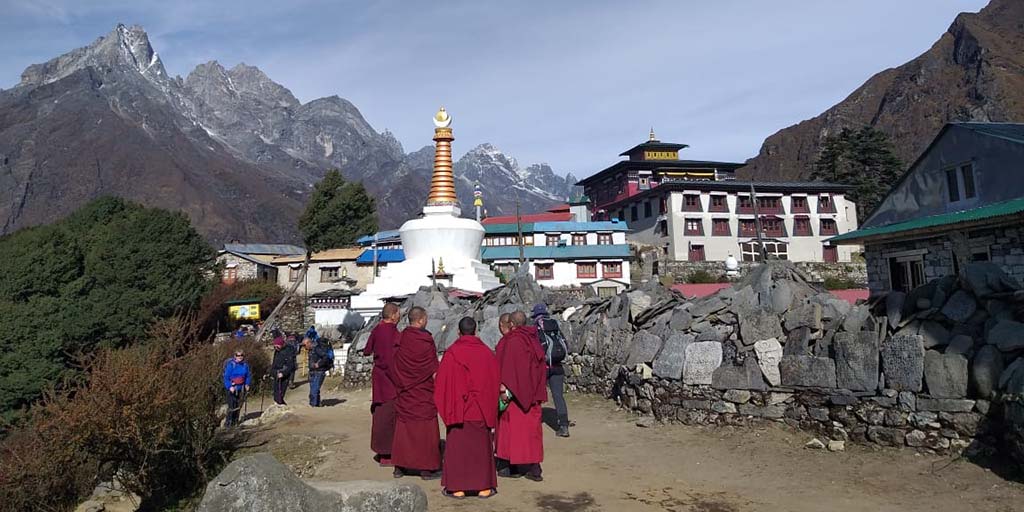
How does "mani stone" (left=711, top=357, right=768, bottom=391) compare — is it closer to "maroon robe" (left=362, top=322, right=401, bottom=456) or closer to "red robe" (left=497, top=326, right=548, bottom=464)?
"red robe" (left=497, top=326, right=548, bottom=464)

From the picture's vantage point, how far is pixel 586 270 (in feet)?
142

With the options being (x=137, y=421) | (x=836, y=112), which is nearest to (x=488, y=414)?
(x=137, y=421)

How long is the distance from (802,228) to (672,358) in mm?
43430

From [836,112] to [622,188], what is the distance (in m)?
85.4

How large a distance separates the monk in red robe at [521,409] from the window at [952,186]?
59.4 feet

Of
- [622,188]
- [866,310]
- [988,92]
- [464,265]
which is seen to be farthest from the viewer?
[988,92]

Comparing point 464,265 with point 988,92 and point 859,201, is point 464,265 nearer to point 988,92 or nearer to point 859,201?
point 859,201

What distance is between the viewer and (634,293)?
480 inches

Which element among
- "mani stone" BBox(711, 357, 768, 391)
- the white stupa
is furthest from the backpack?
the white stupa

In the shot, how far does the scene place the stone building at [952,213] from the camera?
15921 mm

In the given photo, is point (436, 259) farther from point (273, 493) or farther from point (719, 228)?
point (719, 228)

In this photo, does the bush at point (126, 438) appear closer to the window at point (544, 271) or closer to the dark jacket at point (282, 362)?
the dark jacket at point (282, 362)

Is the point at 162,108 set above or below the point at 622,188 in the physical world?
above

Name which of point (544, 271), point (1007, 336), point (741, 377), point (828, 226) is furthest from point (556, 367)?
point (828, 226)
